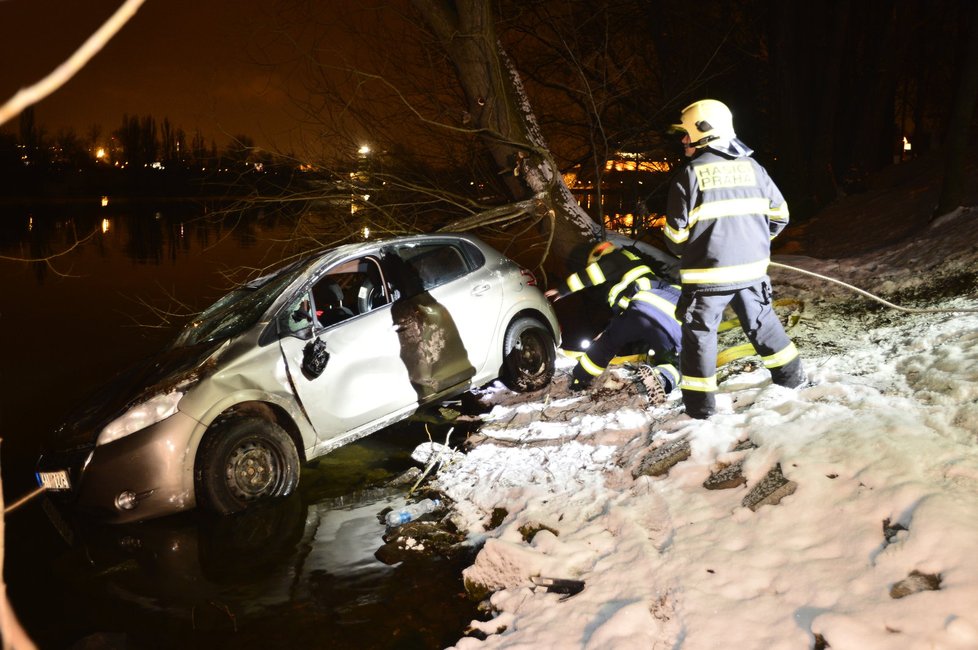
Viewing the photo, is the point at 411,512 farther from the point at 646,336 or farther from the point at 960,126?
the point at 960,126

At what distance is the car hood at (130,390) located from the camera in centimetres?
449

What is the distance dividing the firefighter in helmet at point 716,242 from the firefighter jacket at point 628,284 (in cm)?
77

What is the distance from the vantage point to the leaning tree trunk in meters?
7.83

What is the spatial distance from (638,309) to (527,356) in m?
1.51

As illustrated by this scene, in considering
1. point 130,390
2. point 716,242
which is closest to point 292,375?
point 130,390

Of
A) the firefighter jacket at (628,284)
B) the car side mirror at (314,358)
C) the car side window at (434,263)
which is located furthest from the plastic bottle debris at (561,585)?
the car side window at (434,263)

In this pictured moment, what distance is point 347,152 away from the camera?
8.98 meters

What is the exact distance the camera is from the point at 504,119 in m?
8.07

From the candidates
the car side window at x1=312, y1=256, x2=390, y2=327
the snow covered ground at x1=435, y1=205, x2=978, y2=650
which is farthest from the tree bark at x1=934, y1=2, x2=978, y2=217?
the car side window at x1=312, y1=256, x2=390, y2=327

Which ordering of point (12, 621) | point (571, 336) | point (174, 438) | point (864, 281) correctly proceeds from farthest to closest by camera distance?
point (571, 336)
point (864, 281)
point (174, 438)
point (12, 621)

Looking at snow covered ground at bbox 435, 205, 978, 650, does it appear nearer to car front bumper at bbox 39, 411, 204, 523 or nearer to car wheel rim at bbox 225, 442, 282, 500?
car wheel rim at bbox 225, 442, 282, 500

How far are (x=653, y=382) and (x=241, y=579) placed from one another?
3.09 metres

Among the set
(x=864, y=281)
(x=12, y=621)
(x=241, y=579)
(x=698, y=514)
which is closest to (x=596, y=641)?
(x=698, y=514)

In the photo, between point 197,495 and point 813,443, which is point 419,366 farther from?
point 813,443
